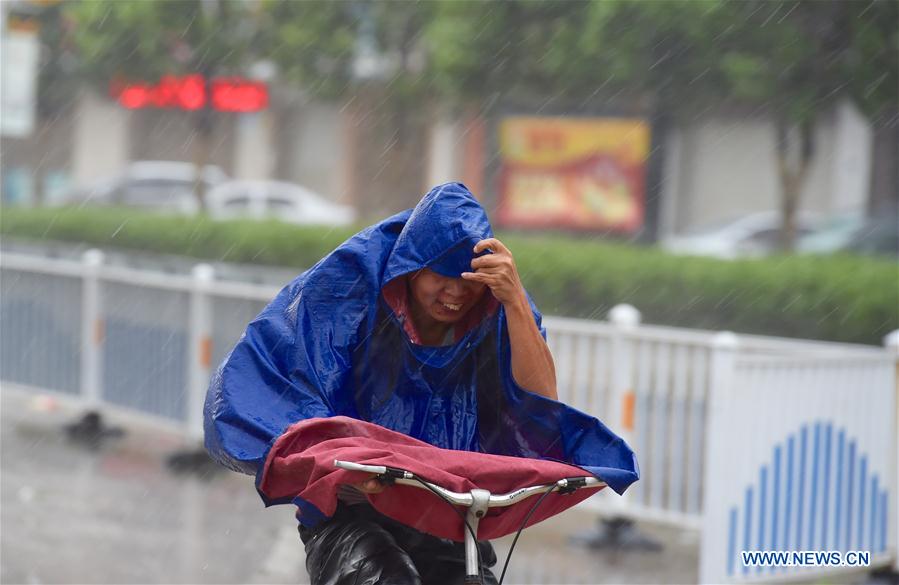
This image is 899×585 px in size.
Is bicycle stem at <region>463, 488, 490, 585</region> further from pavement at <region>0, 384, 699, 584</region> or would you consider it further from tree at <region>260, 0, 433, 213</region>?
tree at <region>260, 0, 433, 213</region>

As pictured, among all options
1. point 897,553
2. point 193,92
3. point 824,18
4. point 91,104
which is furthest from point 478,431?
point 91,104

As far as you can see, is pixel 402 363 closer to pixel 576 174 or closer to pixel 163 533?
pixel 163 533

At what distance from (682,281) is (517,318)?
11.5 metres

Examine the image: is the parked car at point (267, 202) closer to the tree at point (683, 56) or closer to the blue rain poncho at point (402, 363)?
the tree at point (683, 56)

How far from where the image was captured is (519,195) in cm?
2647

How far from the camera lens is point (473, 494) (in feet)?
9.95

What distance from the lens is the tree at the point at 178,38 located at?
21.8 m

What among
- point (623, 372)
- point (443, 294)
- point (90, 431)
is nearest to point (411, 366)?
point (443, 294)

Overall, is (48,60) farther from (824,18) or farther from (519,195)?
(824,18)

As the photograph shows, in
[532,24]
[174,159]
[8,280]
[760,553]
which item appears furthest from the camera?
[174,159]

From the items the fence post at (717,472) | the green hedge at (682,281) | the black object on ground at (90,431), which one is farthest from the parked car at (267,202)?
the fence post at (717,472)

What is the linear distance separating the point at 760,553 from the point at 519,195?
2024 cm

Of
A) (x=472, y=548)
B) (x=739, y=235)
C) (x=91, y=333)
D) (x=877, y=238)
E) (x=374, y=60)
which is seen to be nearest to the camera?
(x=472, y=548)

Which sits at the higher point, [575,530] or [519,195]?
[519,195]
